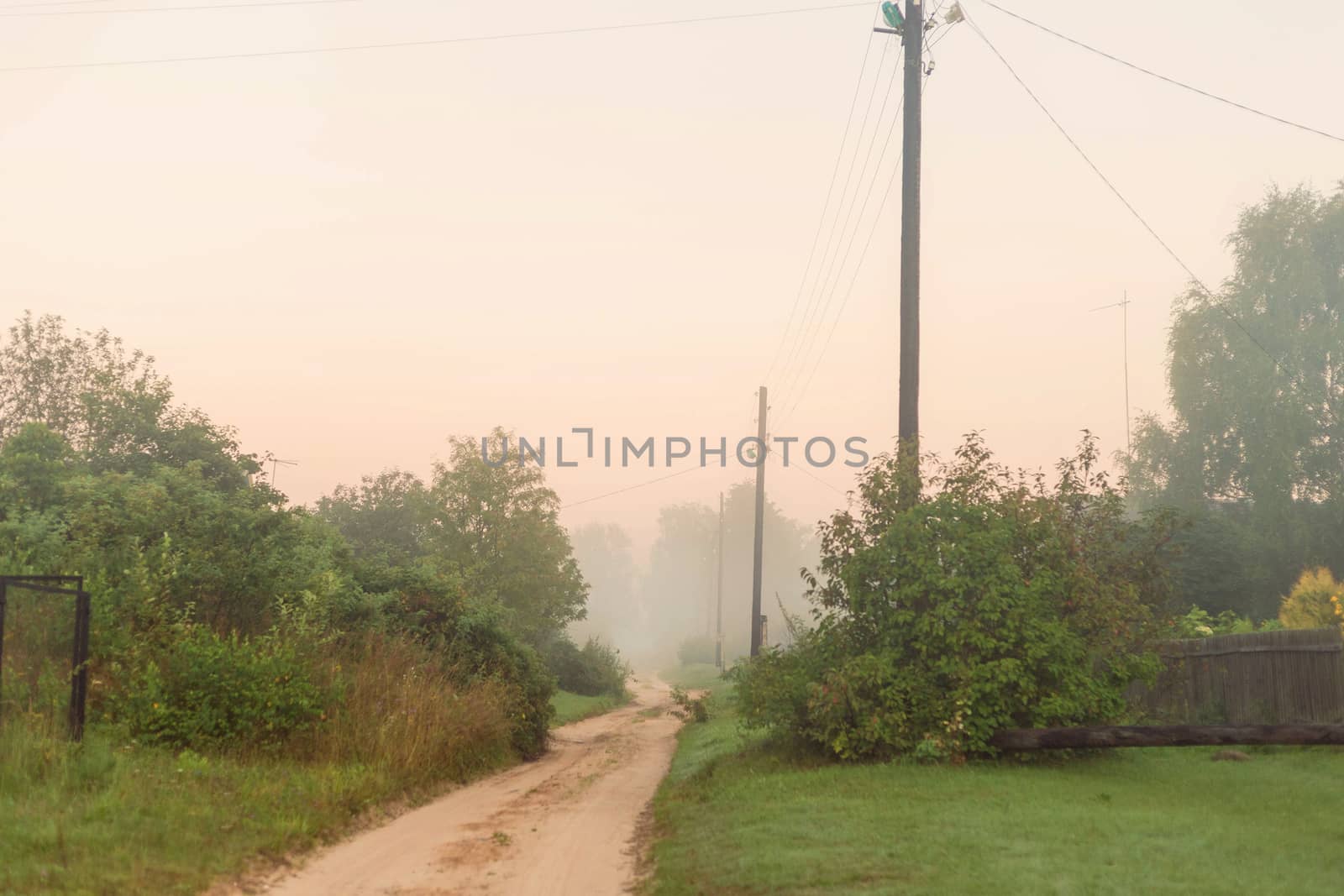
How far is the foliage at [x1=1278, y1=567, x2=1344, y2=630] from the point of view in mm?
20250

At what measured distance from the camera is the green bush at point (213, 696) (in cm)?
1251

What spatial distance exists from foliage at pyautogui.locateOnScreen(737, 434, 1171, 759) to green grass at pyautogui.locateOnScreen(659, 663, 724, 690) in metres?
32.8

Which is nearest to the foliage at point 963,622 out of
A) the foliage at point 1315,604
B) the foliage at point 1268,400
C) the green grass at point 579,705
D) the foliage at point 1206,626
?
the foliage at point 1206,626

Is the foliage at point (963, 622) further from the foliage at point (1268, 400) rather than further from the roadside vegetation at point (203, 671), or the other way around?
the foliage at point (1268, 400)

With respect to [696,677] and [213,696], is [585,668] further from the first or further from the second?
[213,696]

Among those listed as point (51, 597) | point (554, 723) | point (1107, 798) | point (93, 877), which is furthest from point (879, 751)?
point (554, 723)

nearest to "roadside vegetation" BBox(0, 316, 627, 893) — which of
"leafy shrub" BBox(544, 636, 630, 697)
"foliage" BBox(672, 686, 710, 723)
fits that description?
"foliage" BBox(672, 686, 710, 723)

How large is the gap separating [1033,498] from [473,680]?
986 cm

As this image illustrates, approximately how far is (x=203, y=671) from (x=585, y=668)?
111ft

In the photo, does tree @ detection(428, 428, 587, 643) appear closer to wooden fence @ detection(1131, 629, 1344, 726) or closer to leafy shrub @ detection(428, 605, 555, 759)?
leafy shrub @ detection(428, 605, 555, 759)

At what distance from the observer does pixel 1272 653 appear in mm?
17219

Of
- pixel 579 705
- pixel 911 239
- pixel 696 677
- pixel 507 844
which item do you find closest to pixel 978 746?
pixel 507 844

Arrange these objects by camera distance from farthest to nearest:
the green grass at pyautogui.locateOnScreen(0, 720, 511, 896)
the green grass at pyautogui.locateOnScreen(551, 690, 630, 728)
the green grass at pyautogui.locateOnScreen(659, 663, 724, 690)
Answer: the green grass at pyautogui.locateOnScreen(659, 663, 724, 690), the green grass at pyautogui.locateOnScreen(551, 690, 630, 728), the green grass at pyautogui.locateOnScreen(0, 720, 511, 896)

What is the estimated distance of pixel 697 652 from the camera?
8481 cm
